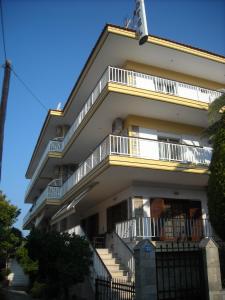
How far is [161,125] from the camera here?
18312mm

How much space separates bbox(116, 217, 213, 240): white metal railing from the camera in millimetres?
14617

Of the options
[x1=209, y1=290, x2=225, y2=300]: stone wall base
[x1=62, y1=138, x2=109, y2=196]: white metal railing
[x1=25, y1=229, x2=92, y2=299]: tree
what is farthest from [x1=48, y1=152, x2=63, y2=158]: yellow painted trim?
[x1=209, y1=290, x2=225, y2=300]: stone wall base

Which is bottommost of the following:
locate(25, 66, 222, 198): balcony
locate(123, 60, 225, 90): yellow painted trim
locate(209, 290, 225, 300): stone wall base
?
locate(209, 290, 225, 300): stone wall base

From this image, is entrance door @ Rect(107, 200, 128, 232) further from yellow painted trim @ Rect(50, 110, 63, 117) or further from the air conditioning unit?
yellow painted trim @ Rect(50, 110, 63, 117)

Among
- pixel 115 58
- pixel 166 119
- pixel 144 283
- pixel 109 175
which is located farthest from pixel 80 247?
pixel 115 58

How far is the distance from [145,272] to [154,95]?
9641 mm

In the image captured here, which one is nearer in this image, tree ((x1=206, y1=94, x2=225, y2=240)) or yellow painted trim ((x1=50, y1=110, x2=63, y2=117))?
tree ((x1=206, y1=94, x2=225, y2=240))

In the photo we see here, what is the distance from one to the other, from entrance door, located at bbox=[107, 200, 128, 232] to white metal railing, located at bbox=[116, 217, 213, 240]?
4.04 feet

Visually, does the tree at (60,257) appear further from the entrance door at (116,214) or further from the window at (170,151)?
the window at (170,151)

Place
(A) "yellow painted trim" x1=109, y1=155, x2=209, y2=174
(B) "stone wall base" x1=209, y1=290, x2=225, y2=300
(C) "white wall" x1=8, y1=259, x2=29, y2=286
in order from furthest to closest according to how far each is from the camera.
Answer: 1. (C) "white wall" x1=8, y1=259, x2=29, y2=286
2. (A) "yellow painted trim" x1=109, y1=155, x2=209, y2=174
3. (B) "stone wall base" x1=209, y1=290, x2=225, y2=300

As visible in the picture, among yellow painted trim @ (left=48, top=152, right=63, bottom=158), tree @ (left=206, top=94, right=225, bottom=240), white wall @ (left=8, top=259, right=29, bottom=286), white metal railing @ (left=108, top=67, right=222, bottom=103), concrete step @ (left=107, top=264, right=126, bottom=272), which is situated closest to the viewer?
tree @ (left=206, top=94, right=225, bottom=240)

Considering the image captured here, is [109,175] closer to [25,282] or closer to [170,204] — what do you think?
[170,204]

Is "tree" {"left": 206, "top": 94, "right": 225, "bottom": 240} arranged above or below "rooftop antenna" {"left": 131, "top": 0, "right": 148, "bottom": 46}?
below

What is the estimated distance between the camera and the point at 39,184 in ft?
111
